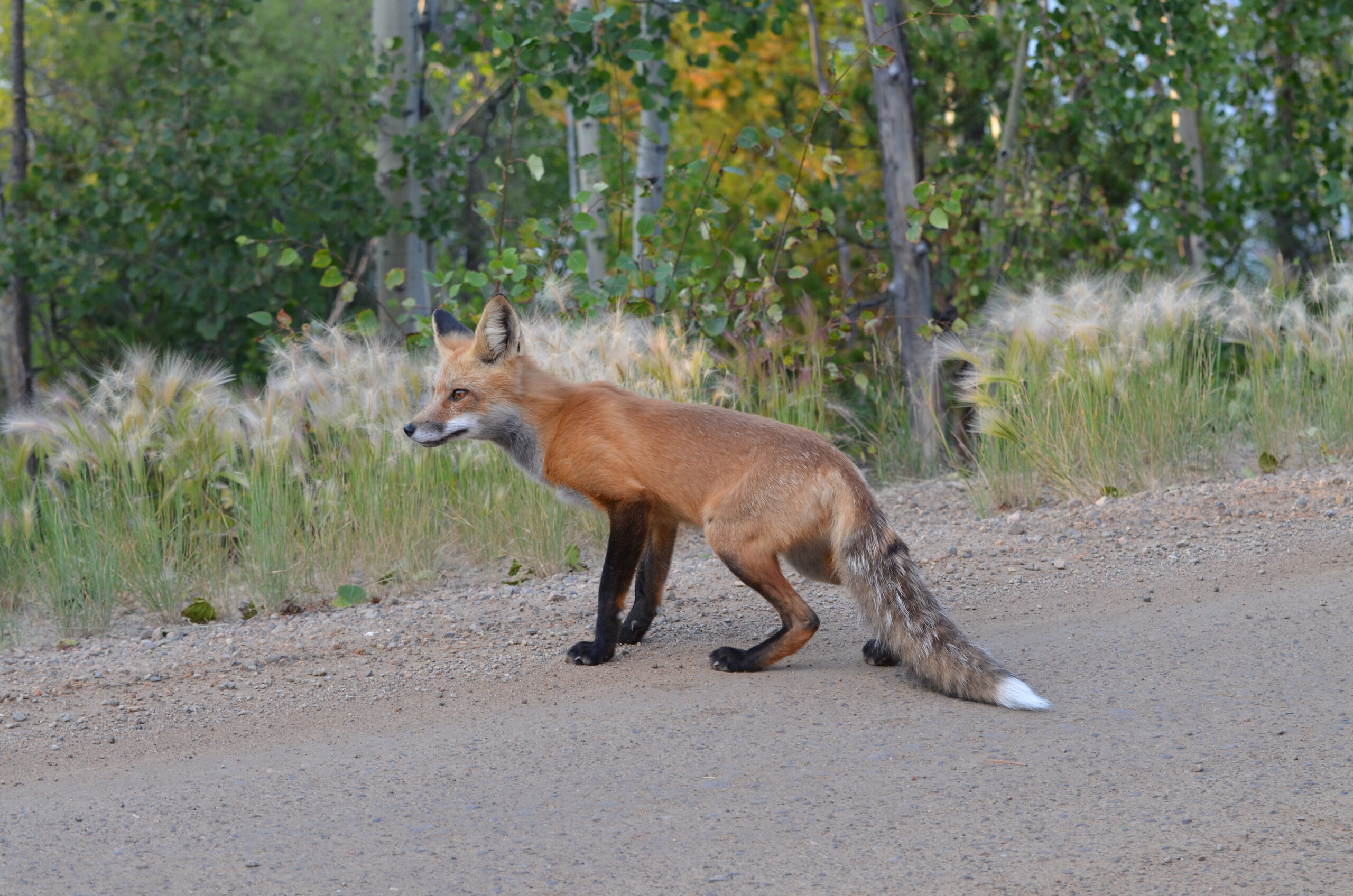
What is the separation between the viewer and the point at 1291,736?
148 inches

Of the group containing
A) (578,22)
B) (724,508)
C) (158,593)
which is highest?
(578,22)

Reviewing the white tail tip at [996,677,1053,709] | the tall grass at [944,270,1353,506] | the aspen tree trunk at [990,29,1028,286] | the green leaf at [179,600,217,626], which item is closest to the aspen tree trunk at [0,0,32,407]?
the green leaf at [179,600,217,626]

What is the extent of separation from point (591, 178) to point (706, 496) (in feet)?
22.5

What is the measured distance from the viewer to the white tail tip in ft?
13.2

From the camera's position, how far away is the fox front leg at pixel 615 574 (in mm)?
4691

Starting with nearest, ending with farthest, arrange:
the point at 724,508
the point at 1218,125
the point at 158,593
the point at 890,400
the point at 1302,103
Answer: the point at 724,508 < the point at 158,593 < the point at 890,400 < the point at 1302,103 < the point at 1218,125

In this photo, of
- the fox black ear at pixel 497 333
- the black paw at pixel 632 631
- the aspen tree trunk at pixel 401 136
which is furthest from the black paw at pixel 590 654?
the aspen tree trunk at pixel 401 136

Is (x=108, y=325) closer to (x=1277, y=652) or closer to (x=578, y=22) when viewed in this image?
(x=578, y=22)

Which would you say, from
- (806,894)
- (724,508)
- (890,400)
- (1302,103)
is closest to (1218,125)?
(1302,103)

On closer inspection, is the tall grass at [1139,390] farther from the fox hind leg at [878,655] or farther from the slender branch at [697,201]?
the fox hind leg at [878,655]

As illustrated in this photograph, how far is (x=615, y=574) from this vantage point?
4.75 m

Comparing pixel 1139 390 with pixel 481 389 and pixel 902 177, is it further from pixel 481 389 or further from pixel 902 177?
pixel 481 389

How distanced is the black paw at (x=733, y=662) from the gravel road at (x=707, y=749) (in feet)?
0.14

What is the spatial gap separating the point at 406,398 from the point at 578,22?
3.32 m
